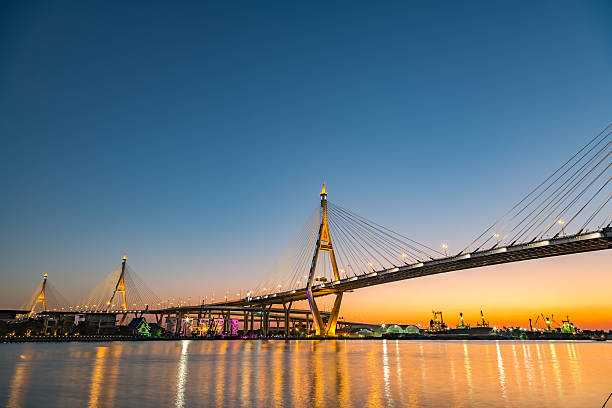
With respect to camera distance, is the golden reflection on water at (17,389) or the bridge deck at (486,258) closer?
the golden reflection on water at (17,389)

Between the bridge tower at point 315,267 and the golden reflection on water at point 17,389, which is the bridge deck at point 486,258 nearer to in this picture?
the bridge tower at point 315,267

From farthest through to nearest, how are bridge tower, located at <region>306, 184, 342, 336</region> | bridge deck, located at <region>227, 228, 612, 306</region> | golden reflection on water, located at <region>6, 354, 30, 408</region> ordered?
1. bridge tower, located at <region>306, 184, 342, 336</region>
2. bridge deck, located at <region>227, 228, 612, 306</region>
3. golden reflection on water, located at <region>6, 354, 30, 408</region>

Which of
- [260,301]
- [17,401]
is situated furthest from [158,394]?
[260,301]

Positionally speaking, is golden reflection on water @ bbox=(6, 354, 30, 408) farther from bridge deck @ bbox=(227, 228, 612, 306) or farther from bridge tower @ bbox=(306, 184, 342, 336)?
bridge tower @ bbox=(306, 184, 342, 336)

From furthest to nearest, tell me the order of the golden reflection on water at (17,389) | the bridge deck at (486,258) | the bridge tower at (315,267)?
the bridge tower at (315,267) < the bridge deck at (486,258) < the golden reflection on water at (17,389)

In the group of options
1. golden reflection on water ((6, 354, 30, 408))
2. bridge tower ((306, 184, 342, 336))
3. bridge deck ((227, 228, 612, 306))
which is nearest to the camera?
golden reflection on water ((6, 354, 30, 408))

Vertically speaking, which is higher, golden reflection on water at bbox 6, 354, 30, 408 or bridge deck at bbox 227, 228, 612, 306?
bridge deck at bbox 227, 228, 612, 306

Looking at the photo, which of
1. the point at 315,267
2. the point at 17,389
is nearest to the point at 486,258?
the point at 315,267

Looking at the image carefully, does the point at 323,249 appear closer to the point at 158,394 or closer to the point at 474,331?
the point at 158,394

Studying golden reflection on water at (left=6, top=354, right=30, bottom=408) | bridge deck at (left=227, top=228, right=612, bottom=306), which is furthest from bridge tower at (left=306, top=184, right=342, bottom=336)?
golden reflection on water at (left=6, top=354, right=30, bottom=408)

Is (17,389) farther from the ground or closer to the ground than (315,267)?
closer to the ground

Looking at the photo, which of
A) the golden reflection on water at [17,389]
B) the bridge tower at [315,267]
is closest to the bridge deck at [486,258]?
the bridge tower at [315,267]

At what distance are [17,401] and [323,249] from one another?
Result: 215ft

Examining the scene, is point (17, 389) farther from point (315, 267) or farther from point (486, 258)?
point (315, 267)
